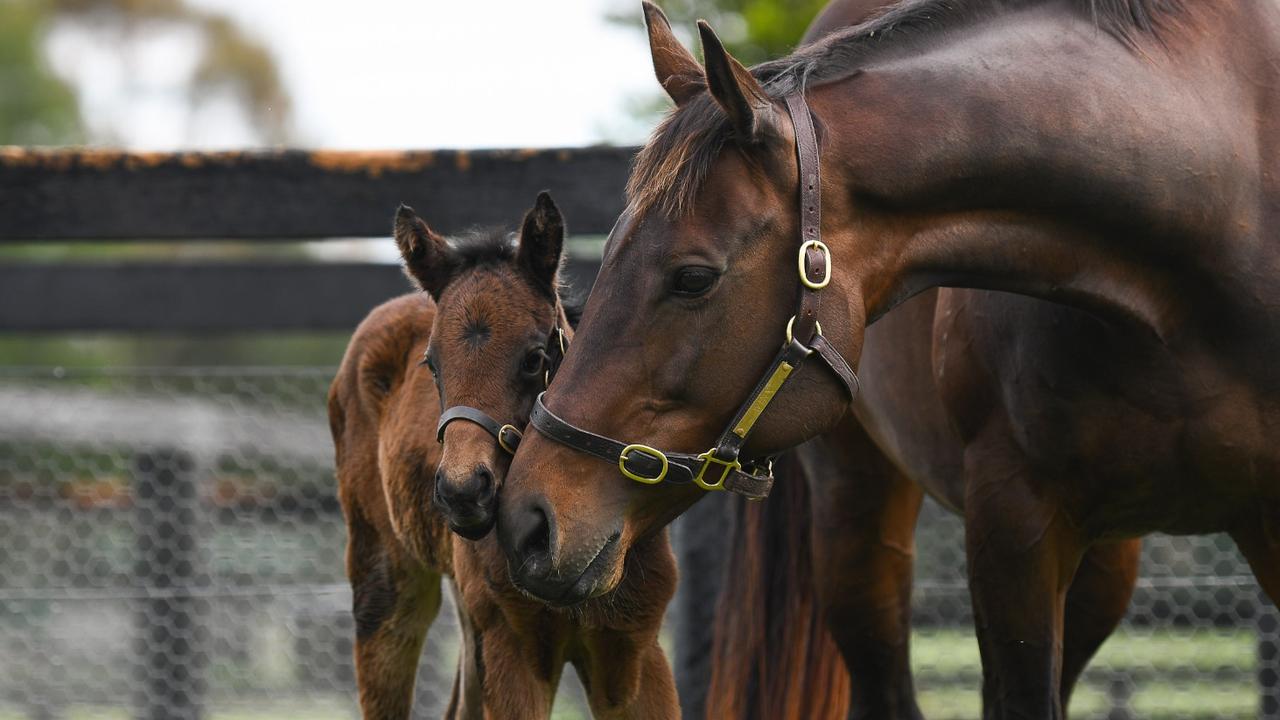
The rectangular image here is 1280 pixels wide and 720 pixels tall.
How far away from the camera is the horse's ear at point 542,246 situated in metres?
2.63

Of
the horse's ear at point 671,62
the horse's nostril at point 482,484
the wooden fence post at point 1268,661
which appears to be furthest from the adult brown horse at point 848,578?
the wooden fence post at point 1268,661

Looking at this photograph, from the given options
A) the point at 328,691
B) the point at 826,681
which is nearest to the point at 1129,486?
the point at 826,681

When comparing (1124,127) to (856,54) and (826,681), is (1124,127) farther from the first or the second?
(826,681)

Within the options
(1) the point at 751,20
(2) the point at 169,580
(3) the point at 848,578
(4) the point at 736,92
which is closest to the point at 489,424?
(4) the point at 736,92

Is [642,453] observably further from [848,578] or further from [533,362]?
[848,578]

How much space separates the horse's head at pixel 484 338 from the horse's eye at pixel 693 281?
59 cm

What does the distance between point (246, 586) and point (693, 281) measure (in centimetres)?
426

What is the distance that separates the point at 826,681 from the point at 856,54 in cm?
192

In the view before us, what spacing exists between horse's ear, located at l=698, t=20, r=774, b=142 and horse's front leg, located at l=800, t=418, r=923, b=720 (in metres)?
1.47

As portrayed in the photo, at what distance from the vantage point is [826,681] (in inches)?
136

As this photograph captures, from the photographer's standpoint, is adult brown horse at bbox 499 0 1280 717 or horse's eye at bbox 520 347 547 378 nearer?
adult brown horse at bbox 499 0 1280 717

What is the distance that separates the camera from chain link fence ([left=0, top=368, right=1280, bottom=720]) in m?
4.63

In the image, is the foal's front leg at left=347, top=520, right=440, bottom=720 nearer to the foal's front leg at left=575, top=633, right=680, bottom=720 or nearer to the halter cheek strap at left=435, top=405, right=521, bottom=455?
the foal's front leg at left=575, top=633, right=680, bottom=720

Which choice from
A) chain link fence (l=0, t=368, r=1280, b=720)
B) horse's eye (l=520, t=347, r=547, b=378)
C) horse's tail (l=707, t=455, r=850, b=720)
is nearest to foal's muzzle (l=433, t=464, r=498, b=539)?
horse's eye (l=520, t=347, r=547, b=378)
